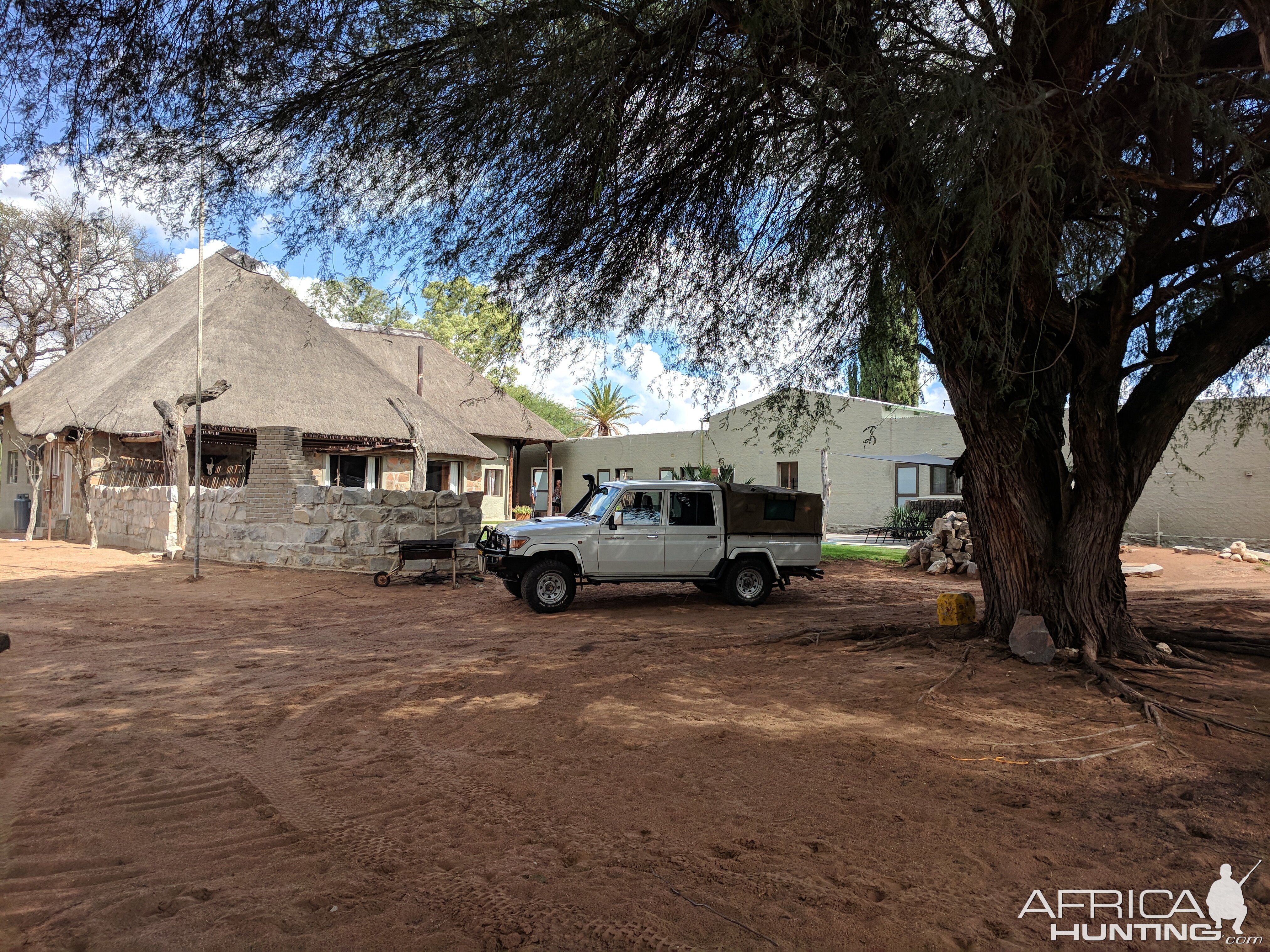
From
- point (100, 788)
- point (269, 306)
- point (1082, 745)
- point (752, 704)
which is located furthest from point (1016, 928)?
point (269, 306)

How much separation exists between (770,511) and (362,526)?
7.54 metres

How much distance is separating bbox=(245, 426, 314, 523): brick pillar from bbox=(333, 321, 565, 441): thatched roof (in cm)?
1511

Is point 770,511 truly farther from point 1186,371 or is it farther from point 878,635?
point 1186,371

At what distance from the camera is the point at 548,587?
11.8 meters

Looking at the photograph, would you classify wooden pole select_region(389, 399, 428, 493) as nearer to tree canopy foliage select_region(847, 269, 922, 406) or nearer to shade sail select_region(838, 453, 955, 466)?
tree canopy foliage select_region(847, 269, 922, 406)

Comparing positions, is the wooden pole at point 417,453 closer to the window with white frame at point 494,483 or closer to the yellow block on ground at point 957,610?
the yellow block on ground at point 957,610

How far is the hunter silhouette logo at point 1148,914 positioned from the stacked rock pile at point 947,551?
548 inches

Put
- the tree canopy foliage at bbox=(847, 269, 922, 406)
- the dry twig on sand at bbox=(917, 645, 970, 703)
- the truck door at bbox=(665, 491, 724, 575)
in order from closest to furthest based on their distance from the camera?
the dry twig on sand at bbox=(917, 645, 970, 703)
the tree canopy foliage at bbox=(847, 269, 922, 406)
the truck door at bbox=(665, 491, 724, 575)

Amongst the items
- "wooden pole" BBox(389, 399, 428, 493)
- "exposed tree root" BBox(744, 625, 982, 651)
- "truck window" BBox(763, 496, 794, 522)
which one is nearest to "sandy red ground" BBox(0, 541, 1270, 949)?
"exposed tree root" BBox(744, 625, 982, 651)

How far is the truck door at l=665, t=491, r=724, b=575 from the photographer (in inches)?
484

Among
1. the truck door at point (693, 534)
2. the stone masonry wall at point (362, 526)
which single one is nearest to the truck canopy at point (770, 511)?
the truck door at point (693, 534)

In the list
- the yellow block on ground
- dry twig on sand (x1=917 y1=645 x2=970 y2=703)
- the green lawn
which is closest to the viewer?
dry twig on sand (x1=917 y1=645 x2=970 y2=703)

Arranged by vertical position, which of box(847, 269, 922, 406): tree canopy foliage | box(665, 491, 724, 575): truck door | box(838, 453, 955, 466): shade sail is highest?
box(847, 269, 922, 406): tree canopy foliage

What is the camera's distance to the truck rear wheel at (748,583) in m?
12.7
